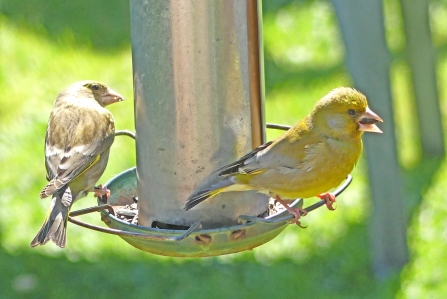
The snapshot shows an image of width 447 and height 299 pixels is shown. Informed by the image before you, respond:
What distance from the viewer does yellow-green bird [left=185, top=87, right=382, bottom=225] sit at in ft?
14.6

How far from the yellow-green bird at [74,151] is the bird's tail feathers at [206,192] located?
24.4 inches

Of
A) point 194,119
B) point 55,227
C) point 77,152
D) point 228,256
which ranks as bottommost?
point 228,256

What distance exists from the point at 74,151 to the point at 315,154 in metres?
1.28

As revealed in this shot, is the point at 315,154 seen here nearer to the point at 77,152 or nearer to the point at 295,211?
the point at 295,211

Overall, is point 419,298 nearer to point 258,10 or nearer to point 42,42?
point 258,10

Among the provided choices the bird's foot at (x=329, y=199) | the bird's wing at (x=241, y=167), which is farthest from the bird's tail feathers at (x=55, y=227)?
the bird's foot at (x=329, y=199)

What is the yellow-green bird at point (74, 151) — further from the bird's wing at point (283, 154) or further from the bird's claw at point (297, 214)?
the bird's claw at point (297, 214)

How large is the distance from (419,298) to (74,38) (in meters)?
5.97

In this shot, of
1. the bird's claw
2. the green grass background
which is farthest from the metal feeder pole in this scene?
the green grass background

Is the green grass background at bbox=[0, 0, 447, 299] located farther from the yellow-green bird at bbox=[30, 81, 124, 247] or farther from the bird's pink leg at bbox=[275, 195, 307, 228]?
the bird's pink leg at bbox=[275, 195, 307, 228]

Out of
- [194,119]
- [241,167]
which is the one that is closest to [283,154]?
[241,167]

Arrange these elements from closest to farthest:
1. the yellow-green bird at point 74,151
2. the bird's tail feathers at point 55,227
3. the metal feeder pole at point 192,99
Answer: the metal feeder pole at point 192,99 → the bird's tail feathers at point 55,227 → the yellow-green bird at point 74,151

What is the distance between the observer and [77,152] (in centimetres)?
488

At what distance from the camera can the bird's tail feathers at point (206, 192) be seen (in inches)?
167
